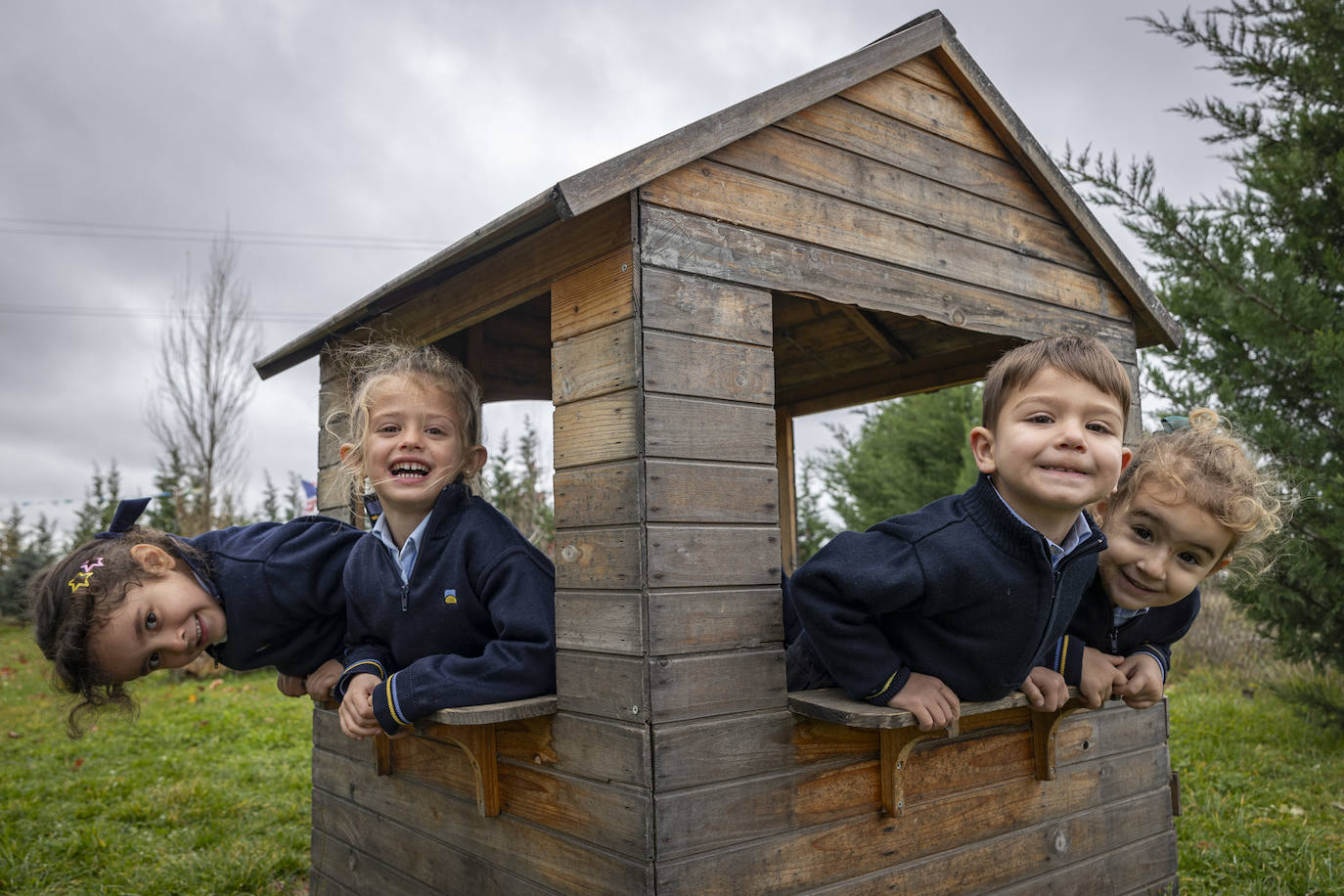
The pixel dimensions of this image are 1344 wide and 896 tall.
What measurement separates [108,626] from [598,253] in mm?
1909

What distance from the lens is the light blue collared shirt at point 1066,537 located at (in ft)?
8.41

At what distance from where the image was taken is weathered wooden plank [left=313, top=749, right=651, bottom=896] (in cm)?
250

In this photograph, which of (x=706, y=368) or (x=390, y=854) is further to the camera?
(x=390, y=854)

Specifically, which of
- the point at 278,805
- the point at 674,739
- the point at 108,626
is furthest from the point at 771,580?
the point at 278,805

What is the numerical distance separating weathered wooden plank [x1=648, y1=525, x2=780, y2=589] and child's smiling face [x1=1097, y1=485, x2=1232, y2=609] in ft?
3.38

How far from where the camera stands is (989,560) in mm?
2498

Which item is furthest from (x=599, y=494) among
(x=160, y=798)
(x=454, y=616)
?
(x=160, y=798)

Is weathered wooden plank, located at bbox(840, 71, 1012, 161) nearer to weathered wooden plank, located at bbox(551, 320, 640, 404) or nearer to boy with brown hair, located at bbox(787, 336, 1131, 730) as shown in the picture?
boy with brown hair, located at bbox(787, 336, 1131, 730)

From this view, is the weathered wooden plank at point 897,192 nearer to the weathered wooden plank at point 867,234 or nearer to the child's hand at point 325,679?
the weathered wooden plank at point 867,234

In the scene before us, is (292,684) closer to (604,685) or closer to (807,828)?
(604,685)

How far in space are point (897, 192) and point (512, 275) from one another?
1383mm

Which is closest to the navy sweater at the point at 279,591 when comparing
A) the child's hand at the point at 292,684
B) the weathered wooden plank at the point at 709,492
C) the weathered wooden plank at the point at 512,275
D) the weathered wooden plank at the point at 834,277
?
the child's hand at the point at 292,684

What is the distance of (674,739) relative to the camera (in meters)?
2.43

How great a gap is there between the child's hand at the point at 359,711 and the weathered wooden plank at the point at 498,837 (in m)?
0.53
